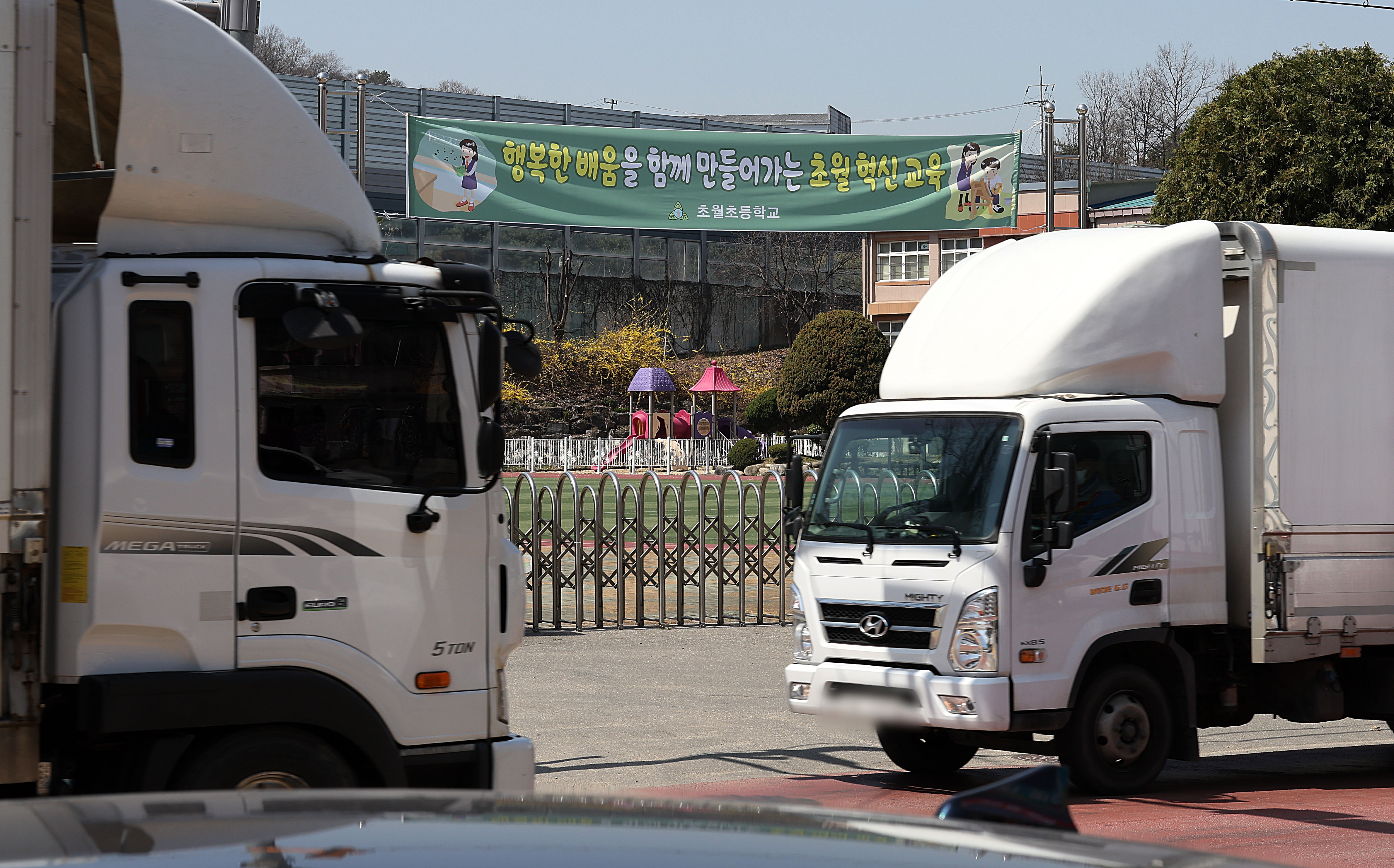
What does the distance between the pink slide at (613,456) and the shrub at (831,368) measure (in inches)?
256

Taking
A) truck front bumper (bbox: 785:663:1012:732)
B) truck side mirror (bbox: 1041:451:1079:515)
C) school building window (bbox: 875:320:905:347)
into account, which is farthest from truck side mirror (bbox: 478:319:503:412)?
school building window (bbox: 875:320:905:347)

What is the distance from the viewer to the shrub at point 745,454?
4697 cm

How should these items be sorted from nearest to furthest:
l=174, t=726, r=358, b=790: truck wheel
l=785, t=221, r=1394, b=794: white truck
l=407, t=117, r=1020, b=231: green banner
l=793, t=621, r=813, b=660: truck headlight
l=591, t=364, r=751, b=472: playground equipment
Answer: l=174, t=726, r=358, b=790: truck wheel
l=785, t=221, r=1394, b=794: white truck
l=793, t=621, r=813, b=660: truck headlight
l=407, t=117, r=1020, b=231: green banner
l=591, t=364, r=751, b=472: playground equipment

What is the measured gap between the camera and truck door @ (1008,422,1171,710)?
26.6 feet

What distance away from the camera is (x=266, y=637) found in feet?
17.9

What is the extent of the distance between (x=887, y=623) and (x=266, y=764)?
13.3 feet

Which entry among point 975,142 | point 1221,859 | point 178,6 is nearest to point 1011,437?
point 178,6

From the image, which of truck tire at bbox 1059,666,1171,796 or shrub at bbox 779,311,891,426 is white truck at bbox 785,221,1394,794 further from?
shrub at bbox 779,311,891,426

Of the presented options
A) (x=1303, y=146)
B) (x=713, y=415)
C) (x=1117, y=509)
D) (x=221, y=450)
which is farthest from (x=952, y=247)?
(x=221, y=450)

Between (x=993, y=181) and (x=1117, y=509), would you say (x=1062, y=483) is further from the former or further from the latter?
(x=993, y=181)

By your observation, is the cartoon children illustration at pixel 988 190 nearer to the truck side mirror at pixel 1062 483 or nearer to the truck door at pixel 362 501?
the truck side mirror at pixel 1062 483

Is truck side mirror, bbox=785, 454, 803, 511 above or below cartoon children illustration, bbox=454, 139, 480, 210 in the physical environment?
below

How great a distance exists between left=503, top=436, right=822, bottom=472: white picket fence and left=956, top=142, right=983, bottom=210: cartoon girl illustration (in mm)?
28444

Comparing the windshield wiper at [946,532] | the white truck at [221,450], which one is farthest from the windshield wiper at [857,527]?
the white truck at [221,450]
